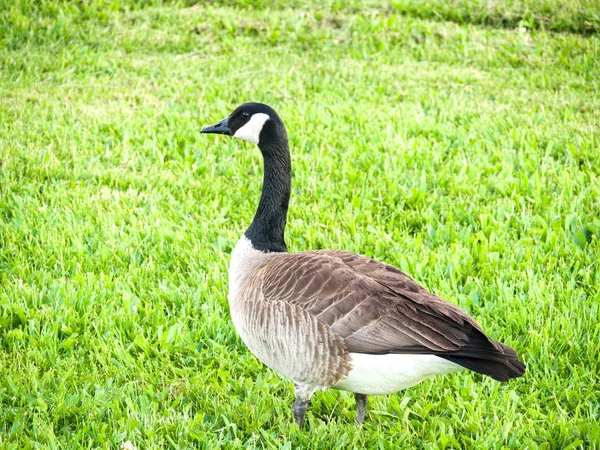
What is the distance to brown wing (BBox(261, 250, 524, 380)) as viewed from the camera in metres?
3.22

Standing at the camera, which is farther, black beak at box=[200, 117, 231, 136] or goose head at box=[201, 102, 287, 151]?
black beak at box=[200, 117, 231, 136]

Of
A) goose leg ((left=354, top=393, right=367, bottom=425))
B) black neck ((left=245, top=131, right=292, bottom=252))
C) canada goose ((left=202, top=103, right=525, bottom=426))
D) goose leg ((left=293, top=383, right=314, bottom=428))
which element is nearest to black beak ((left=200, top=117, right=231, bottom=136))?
black neck ((left=245, top=131, right=292, bottom=252))

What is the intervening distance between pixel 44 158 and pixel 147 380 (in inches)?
127

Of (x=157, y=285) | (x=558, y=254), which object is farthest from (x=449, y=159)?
(x=157, y=285)

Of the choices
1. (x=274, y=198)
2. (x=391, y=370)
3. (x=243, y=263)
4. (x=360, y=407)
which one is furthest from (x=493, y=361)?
(x=274, y=198)

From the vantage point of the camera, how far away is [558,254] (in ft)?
17.2

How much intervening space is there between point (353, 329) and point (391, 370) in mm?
259

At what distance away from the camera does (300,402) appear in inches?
146

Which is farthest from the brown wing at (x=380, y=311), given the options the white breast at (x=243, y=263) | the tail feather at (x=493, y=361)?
the white breast at (x=243, y=263)

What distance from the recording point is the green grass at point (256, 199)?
12.7 feet

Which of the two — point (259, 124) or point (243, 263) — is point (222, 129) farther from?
point (243, 263)

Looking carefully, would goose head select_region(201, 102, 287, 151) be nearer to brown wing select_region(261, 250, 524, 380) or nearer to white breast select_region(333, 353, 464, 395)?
brown wing select_region(261, 250, 524, 380)

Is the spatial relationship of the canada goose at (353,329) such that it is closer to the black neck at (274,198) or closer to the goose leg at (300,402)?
the goose leg at (300,402)

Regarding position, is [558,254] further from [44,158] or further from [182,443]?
[44,158]
